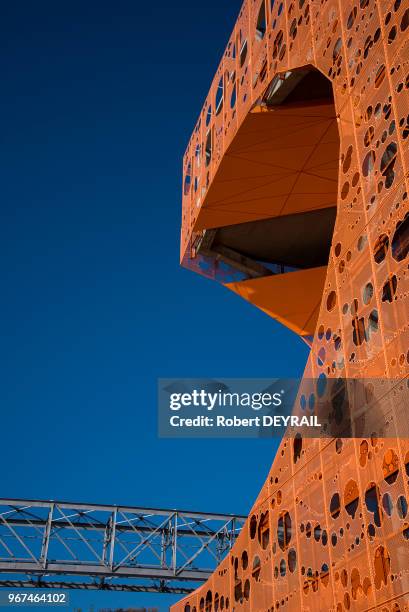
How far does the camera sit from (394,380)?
26.8ft

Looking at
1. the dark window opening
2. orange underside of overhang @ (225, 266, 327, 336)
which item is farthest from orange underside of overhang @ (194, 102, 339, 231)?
orange underside of overhang @ (225, 266, 327, 336)

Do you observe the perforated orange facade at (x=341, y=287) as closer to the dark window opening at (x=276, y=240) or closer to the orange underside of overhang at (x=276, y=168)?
the orange underside of overhang at (x=276, y=168)

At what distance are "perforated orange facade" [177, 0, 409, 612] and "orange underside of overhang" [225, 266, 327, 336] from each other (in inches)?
184

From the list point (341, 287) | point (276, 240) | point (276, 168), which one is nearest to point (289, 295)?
point (276, 240)

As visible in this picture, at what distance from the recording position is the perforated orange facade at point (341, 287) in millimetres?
8156

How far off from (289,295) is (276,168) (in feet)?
17.1

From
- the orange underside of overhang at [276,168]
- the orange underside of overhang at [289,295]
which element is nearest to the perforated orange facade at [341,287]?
the orange underside of overhang at [276,168]

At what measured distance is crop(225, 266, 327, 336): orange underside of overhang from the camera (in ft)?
70.8

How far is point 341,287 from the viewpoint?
9930mm

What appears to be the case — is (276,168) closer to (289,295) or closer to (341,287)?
(289,295)

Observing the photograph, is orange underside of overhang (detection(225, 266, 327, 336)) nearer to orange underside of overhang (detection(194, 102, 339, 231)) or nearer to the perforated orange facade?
orange underside of overhang (detection(194, 102, 339, 231))

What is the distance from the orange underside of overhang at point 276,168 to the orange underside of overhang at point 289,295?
2627 millimetres

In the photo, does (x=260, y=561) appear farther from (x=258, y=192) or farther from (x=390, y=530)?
(x=258, y=192)

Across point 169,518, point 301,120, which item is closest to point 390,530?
point 301,120
